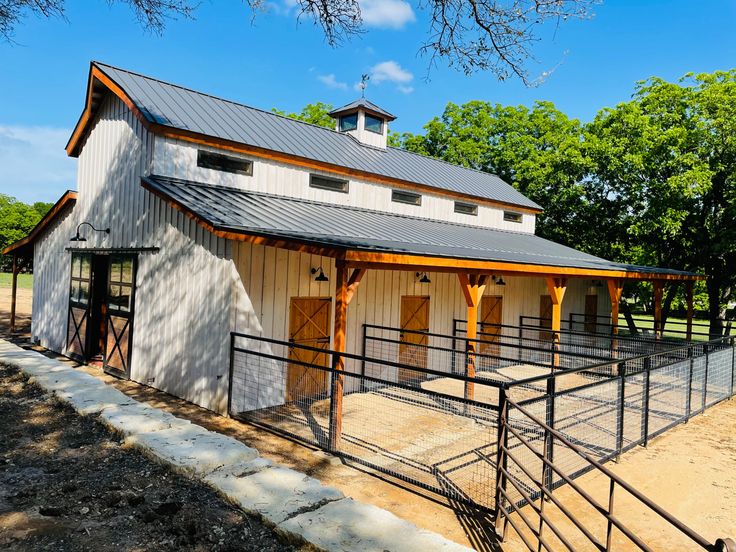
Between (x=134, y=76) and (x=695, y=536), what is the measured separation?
40.4 feet

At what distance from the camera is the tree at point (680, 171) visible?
16.0 meters

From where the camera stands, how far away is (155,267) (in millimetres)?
8703

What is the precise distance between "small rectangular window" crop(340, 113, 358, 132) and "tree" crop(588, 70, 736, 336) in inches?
392

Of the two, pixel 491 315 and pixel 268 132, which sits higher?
pixel 268 132

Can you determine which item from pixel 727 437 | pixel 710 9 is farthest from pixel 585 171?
pixel 727 437

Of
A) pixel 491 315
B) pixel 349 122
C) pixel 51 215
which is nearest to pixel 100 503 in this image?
pixel 51 215

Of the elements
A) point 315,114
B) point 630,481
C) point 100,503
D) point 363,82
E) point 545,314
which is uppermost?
point 315,114

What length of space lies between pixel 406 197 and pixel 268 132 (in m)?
4.21

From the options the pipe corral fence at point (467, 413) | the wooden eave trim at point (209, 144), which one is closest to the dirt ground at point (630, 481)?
the pipe corral fence at point (467, 413)

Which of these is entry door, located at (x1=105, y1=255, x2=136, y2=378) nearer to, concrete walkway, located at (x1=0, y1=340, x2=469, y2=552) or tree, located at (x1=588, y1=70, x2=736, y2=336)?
concrete walkway, located at (x1=0, y1=340, x2=469, y2=552)

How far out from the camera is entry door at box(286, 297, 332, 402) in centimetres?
847

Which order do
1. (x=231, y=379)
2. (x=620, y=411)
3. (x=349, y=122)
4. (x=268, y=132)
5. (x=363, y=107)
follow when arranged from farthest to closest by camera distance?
(x=349, y=122) < (x=363, y=107) < (x=268, y=132) < (x=231, y=379) < (x=620, y=411)

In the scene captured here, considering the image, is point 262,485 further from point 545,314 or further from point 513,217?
point 513,217

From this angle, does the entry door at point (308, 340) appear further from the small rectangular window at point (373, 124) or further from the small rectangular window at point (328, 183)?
the small rectangular window at point (373, 124)
